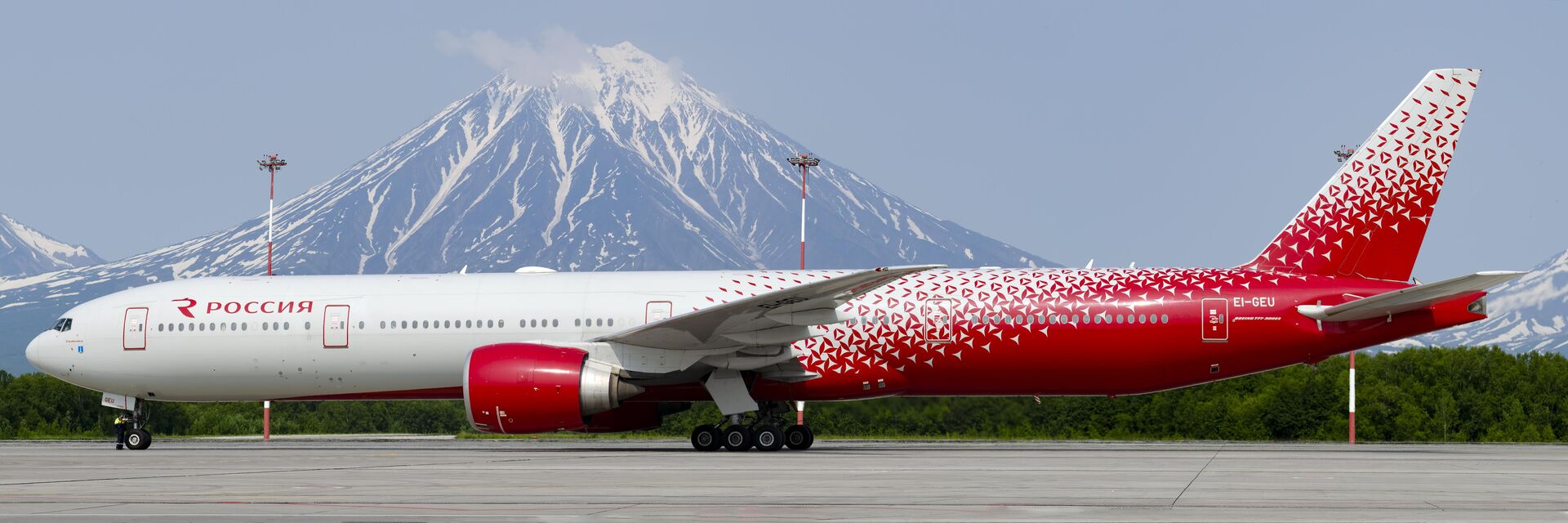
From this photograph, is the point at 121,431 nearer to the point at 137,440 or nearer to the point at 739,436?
the point at 137,440

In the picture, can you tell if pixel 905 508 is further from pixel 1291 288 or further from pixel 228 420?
pixel 228 420

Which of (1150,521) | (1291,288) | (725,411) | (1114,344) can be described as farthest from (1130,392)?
(1150,521)

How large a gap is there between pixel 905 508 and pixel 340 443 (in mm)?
18958

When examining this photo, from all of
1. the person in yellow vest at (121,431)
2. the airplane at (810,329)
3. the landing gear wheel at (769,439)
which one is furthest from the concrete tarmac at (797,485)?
the person in yellow vest at (121,431)

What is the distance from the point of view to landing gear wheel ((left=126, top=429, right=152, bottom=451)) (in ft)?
80.8

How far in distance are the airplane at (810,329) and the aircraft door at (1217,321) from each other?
1.0 inches

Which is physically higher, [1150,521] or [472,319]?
[472,319]

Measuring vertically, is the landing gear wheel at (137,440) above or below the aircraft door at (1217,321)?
below

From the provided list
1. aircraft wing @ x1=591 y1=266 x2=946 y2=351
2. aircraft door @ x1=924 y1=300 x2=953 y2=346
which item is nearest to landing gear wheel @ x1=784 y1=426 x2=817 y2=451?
aircraft wing @ x1=591 y1=266 x2=946 y2=351

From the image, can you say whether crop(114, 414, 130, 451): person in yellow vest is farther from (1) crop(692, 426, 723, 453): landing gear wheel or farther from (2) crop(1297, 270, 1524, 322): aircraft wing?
(2) crop(1297, 270, 1524, 322): aircraft wing

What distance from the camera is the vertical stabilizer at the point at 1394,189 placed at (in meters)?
23.0

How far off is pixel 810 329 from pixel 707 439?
2.09 meters

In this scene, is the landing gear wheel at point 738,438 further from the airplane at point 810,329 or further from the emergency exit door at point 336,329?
the emergency exit door at point 336,329

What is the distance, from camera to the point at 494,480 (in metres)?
15.3
